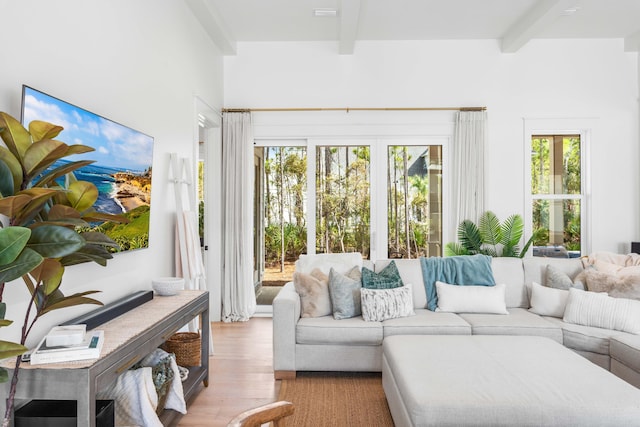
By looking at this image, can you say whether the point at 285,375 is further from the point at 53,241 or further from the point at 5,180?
the point at 5,180

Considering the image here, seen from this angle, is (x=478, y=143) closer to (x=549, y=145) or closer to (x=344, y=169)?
(x=549, y=145)

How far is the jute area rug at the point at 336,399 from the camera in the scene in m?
2.42

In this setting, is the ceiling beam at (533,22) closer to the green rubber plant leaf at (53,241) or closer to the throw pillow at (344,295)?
the throw pillow at (344,295)

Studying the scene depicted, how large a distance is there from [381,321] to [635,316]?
173 cm

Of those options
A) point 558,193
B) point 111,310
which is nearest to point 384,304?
point 111,310

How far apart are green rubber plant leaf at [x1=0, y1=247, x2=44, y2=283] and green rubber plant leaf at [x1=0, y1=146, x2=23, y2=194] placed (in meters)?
0.26

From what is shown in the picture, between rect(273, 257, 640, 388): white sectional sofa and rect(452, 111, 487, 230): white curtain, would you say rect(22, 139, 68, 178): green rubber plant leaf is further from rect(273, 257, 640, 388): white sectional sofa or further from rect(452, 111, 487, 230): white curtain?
A: rect(452, 111, 487, 230): white curtain

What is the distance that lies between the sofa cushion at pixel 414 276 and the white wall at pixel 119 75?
1.90 metres

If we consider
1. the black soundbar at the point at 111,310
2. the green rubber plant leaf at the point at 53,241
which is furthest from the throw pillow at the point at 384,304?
the green rubber plant leaf at the point at 53,241

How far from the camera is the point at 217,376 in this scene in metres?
3.09

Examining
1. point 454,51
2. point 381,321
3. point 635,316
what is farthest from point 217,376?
point 454,51

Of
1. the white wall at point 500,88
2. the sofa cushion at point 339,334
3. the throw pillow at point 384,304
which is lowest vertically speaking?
the sofa cushion at point 339,334

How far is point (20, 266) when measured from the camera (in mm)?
1119

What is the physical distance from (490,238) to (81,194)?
4067mm
